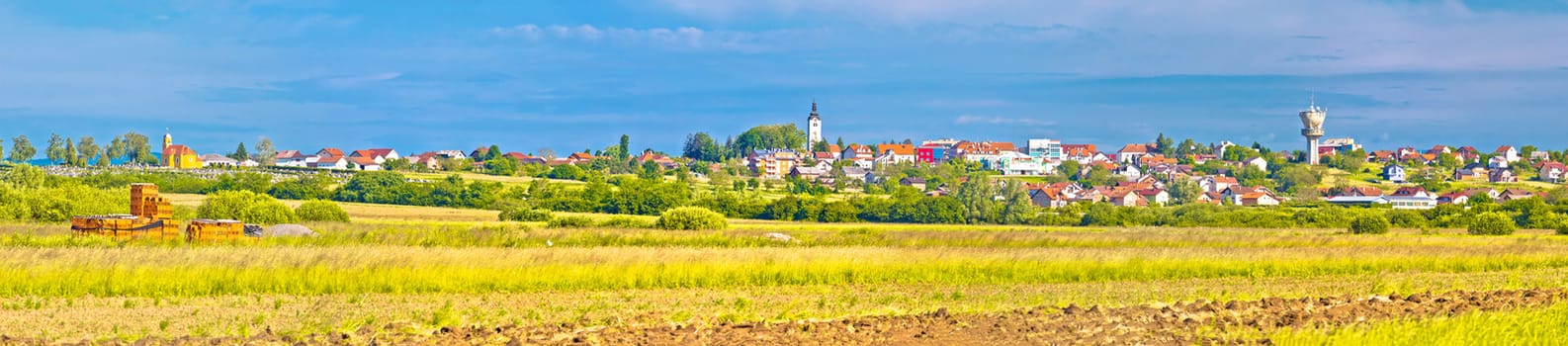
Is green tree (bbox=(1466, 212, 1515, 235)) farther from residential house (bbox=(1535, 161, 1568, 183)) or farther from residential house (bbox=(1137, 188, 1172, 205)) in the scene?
residential house (bbox=(1535, 161, 1568, 183))

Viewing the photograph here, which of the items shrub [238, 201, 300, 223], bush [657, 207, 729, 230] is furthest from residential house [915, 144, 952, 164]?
shrub [238, 201, 300, 223]

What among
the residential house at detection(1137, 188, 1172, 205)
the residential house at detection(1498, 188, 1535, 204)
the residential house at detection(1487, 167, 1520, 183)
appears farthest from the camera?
the residential house at detection(1487, 167, 1520, 183)

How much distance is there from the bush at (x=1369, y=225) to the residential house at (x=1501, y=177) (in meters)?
102

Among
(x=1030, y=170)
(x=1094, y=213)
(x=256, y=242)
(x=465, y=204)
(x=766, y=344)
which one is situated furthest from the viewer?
(x=1030, y=170)

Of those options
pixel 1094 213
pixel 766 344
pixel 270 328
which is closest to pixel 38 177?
pixel 1094 213

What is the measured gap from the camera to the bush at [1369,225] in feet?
180

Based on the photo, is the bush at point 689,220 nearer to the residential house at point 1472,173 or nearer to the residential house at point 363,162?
the residential house at point 363,162

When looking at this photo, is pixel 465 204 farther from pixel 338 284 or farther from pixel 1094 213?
pixel 338 284

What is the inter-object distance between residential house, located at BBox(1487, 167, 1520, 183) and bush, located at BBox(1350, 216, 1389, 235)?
102 meters

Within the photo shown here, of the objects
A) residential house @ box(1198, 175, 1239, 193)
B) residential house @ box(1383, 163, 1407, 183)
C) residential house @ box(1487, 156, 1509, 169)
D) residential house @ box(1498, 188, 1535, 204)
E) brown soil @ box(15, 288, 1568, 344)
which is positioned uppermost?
residential house @ box(1487, 156, 1509, 169)

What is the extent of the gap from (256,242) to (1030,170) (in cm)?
15392

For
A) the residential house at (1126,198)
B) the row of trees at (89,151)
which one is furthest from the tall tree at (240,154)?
the residential house at (1126,198)

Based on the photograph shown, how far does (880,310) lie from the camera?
18.0 metres

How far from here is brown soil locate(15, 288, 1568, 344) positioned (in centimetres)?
1355
